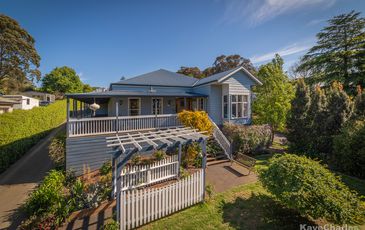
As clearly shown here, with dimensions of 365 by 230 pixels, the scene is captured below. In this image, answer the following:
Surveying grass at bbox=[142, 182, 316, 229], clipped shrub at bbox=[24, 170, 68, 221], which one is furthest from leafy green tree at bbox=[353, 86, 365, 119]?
clipped shrub at bbox=[24, 170, 68, 221]

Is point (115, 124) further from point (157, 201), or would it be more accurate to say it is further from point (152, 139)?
point (157, 201)

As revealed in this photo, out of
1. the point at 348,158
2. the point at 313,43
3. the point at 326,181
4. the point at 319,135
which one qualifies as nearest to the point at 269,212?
the point at 326,181

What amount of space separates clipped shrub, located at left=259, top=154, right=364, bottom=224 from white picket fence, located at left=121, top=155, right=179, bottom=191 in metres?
4.82

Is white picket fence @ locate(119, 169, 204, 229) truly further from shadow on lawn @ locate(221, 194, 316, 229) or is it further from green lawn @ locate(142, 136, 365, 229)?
shadow on lawn @ locate(221, 194, 316, 229)

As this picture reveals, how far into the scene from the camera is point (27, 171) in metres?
11.0

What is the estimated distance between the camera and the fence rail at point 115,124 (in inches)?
372

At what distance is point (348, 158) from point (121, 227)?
42.4 ft

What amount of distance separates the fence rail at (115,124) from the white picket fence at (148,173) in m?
3.80

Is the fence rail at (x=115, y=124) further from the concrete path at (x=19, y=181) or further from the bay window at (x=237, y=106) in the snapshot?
the bay window at (x=237, y=106)

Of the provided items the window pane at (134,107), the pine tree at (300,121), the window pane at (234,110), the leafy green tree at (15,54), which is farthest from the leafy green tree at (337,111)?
the leafy green tree at (15,54)

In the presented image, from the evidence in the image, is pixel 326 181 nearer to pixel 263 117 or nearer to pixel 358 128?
pixel 358 128

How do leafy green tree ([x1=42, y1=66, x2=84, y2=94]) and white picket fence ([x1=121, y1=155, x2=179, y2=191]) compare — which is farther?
leafy green tree ([x1=42, y1=66, x2=84, y2=94])

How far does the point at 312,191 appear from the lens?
16.0ft

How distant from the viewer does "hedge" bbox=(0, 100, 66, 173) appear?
39.0 feet
